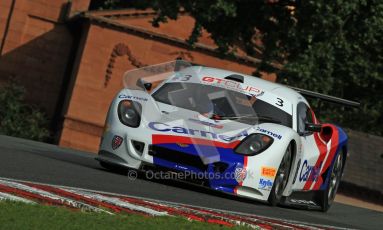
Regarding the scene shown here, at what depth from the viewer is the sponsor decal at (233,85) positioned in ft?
45.3


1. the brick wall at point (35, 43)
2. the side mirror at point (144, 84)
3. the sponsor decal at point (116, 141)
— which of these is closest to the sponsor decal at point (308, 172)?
the side mirror at point (144, 84)

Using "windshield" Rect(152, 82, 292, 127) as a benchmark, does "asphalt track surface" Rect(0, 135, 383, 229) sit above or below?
below

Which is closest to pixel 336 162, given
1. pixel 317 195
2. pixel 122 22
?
pixel 317 195

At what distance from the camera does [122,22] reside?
1859 inches

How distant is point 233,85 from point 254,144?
5.16 feet

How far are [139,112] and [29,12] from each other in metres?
37.8

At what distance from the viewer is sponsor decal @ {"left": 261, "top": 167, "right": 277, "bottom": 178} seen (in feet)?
40.8

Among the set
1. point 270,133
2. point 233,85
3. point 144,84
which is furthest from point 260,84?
point 270,133

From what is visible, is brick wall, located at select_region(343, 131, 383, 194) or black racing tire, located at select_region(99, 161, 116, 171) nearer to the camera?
black racing tire, located at select_region(99, 161, 116, 171)

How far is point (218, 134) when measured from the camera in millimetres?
12430

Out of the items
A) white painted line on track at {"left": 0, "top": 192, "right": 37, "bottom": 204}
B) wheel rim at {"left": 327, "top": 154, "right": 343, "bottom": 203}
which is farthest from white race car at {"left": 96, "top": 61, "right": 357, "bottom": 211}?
white painted line on track at {"left": 0, "top": 192, "right": 37, "bottom": 204}

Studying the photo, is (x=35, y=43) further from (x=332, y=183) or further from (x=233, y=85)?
(x=233, y=85)

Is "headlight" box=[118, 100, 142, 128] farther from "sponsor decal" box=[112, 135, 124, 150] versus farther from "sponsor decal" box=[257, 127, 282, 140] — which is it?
"sponsor decal" box=[257, 127, 282, 140]

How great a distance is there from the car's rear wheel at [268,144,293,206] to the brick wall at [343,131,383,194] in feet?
86.3
